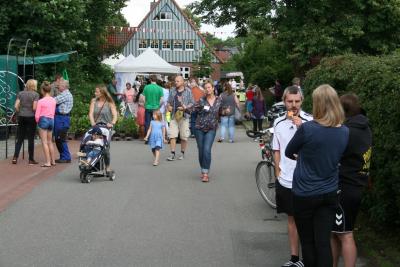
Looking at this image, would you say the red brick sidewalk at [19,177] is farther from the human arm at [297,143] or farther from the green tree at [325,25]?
the green tree at [325,25]

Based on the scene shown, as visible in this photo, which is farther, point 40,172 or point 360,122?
Result: point 40,172

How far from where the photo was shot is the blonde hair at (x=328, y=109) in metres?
4.71

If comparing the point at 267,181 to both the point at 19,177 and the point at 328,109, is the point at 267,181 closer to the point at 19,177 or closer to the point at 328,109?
the point at 328,109

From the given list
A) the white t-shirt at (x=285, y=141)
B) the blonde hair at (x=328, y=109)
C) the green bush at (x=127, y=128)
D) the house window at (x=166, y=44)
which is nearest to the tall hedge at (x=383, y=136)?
the white t-shirt at (x=285, y=141)

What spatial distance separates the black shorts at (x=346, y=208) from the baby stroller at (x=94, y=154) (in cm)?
633

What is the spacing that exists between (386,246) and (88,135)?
604 cm

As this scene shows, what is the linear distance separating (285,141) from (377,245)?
1623 mm

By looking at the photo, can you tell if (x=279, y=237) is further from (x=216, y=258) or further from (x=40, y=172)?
(x=40, y=172)

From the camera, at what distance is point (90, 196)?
31.5ft

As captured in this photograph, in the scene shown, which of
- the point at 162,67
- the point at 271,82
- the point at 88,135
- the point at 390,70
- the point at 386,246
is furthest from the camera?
the point at 271,82

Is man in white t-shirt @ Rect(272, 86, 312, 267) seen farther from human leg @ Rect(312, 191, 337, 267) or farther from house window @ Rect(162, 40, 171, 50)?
house window @ Rect(162, 40, 171, 50)

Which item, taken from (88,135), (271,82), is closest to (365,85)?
(88,135)

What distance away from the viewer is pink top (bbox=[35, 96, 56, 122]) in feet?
40.8

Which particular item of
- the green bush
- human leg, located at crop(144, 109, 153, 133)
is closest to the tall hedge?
human leg, located at crop(144, 109, 153, 133)
